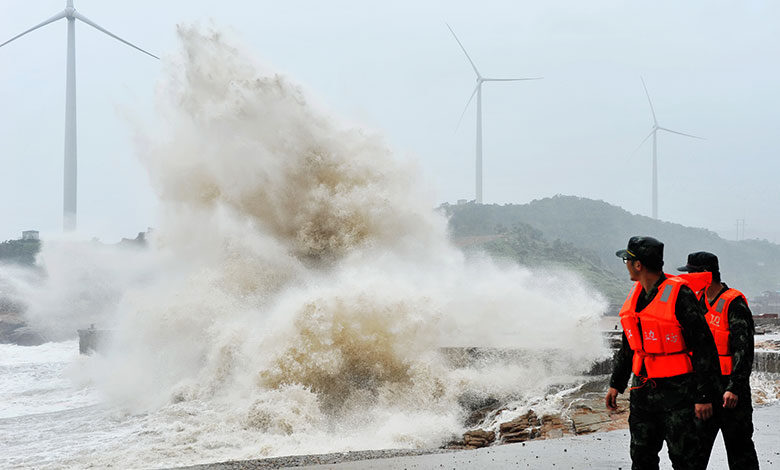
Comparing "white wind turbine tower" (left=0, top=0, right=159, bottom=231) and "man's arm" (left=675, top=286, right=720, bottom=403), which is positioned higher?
"white wind turbine tower" (left=0, top=0, right=159, bottom=231)

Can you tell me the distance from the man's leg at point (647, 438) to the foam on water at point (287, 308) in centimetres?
642

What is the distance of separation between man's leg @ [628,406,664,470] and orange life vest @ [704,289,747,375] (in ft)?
2.92

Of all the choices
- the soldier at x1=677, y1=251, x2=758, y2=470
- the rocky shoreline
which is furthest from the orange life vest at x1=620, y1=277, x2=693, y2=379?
the rocky shoreline

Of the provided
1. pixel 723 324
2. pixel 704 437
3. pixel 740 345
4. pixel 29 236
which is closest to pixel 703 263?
pixel 723 324

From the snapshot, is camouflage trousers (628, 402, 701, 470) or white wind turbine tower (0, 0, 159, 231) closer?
camouflage trousers (628, 402, 701, 470)

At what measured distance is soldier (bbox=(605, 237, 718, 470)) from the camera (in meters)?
3.73

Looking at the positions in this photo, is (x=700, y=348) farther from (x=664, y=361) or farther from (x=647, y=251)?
(x=647, y=251)

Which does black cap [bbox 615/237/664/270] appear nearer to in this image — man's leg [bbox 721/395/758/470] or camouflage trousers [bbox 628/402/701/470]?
camouflage trousers [bbox 628/402/701/470]

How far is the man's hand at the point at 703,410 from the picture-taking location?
3.70 meters

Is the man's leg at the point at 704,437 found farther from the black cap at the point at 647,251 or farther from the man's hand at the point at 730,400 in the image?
the black cap at the point at 647,251

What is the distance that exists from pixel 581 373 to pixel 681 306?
39.3 ft

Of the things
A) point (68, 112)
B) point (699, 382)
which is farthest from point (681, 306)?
point (68, 112)

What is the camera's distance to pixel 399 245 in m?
19.1

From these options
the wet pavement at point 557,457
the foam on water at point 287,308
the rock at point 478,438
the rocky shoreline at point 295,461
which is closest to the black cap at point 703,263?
the wet pavement at point 557,457
